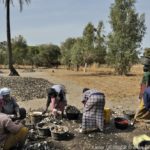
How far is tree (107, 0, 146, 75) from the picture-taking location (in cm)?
4794

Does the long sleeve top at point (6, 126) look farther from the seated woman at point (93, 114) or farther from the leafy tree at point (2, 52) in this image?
the leafy tree at point (2, 52)

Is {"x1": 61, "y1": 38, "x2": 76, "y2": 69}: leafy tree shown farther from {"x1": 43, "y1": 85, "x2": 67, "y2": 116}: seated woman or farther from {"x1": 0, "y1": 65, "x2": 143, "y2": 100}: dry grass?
{"x1": 43, "y1": 85, "x2": 67, "y2": 116}: seated woman

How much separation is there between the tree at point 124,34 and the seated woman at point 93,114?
3627 cm

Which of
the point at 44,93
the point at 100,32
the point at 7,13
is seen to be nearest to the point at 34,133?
the point at 44,93

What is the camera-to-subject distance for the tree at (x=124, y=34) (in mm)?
47938

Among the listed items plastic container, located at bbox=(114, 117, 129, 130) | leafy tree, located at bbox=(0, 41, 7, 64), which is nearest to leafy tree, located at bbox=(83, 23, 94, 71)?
leafy tree, located at bbox=(0, 41, 7, 64)

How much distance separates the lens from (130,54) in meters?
47.5

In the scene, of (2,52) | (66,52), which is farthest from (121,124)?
(2,52)

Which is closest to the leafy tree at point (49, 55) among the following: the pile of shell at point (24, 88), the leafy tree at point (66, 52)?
the leafy tree at point (66, 52)

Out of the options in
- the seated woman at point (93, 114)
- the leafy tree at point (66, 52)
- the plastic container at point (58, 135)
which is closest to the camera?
the plastic container at point (58, 135)

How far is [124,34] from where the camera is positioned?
48312 mm

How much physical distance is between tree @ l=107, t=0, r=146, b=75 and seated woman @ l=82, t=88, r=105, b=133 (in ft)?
119

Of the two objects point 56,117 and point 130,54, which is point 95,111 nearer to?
point 56,117

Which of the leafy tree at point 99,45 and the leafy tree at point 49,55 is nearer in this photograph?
the leafy tree at point 99,45
